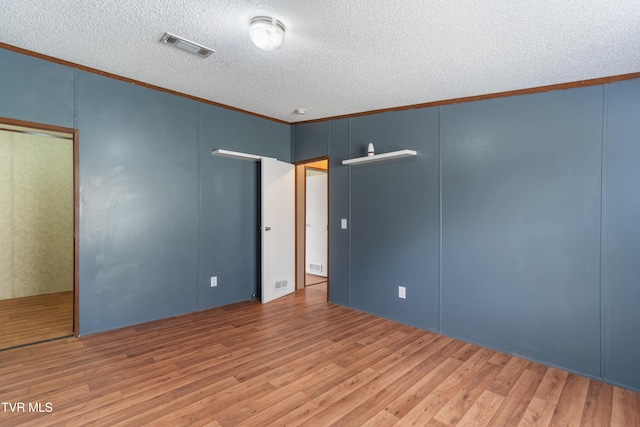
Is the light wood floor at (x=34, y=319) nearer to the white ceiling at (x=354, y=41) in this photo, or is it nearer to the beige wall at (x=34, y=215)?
the beige wall at (x=34, y=215)

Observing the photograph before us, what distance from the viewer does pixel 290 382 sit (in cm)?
241

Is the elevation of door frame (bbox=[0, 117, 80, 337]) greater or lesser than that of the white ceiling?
lesser

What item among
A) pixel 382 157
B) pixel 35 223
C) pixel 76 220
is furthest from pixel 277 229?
pixel 35 223

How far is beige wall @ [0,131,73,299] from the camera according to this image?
14.7 ft

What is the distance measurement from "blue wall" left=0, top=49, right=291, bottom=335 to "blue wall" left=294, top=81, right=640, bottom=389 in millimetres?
1632

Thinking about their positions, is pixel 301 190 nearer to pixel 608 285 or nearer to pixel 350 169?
pixel 350 169

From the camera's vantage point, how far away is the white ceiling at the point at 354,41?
1989 mm

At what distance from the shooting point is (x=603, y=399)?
7.57ft

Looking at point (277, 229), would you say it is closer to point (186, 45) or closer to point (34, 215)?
point (186, 45)

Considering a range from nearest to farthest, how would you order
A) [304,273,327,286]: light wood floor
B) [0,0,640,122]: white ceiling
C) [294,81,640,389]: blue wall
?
[0,0,640,122]: white ceiling < [294,81,640,389]: blue wall < [304,273,327,286]: light wood floor

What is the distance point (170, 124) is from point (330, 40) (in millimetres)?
2186

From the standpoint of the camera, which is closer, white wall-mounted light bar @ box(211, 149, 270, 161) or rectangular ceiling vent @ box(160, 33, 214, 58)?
rectangular ceiling vent @ box(160, 33, 214, 58)

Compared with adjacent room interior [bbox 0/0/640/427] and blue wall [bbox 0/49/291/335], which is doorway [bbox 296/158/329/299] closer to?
adjacent room interior [bbox 0/0/640/427]

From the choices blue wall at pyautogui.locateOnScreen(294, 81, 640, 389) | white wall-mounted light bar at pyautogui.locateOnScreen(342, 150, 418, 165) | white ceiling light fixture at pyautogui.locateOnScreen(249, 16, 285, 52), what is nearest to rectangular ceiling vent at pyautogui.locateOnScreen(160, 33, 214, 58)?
white ceiling light fixture at pyautogui.locateOnScreen(249, 16, 285, 52)
